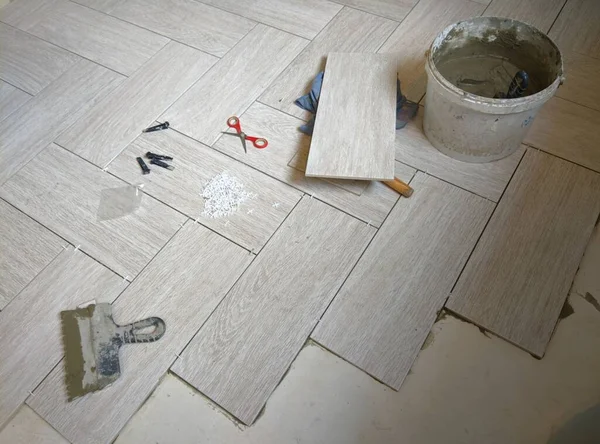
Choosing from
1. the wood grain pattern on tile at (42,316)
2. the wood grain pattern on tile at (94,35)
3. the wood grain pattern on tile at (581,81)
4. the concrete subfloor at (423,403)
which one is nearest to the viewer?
the concrete subfloor at (423,403)

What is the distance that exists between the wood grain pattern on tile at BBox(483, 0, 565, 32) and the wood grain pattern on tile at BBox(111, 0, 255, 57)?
90 cm

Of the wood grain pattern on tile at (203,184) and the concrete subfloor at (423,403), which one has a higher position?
the wood grain pattern on tile at (203,184)

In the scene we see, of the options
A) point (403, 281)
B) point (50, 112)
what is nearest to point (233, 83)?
point (50, 112)

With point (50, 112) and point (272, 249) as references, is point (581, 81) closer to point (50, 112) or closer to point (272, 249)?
point (272, 249)

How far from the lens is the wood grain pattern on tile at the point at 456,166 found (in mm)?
1304

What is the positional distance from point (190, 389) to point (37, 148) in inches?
37.5

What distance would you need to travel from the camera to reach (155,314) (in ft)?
3.80

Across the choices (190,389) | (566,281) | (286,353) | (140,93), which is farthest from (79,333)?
(566,281)

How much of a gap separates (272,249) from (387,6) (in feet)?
3.65

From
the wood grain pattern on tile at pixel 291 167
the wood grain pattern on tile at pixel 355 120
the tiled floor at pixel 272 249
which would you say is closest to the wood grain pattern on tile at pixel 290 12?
the tiled floor at pixel 272 249

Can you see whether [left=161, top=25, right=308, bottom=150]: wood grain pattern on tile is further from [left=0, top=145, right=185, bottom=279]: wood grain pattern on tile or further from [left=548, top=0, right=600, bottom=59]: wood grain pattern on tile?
[left=548, top=0, right=600, bottom=59]: wood grain pattern on tile

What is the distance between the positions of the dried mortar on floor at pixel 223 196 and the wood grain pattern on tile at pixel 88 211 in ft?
0.29

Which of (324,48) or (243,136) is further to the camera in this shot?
(324,48)

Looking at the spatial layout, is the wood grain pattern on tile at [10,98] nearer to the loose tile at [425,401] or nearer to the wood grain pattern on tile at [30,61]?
the wood grain pattern on tile at [30,61]
